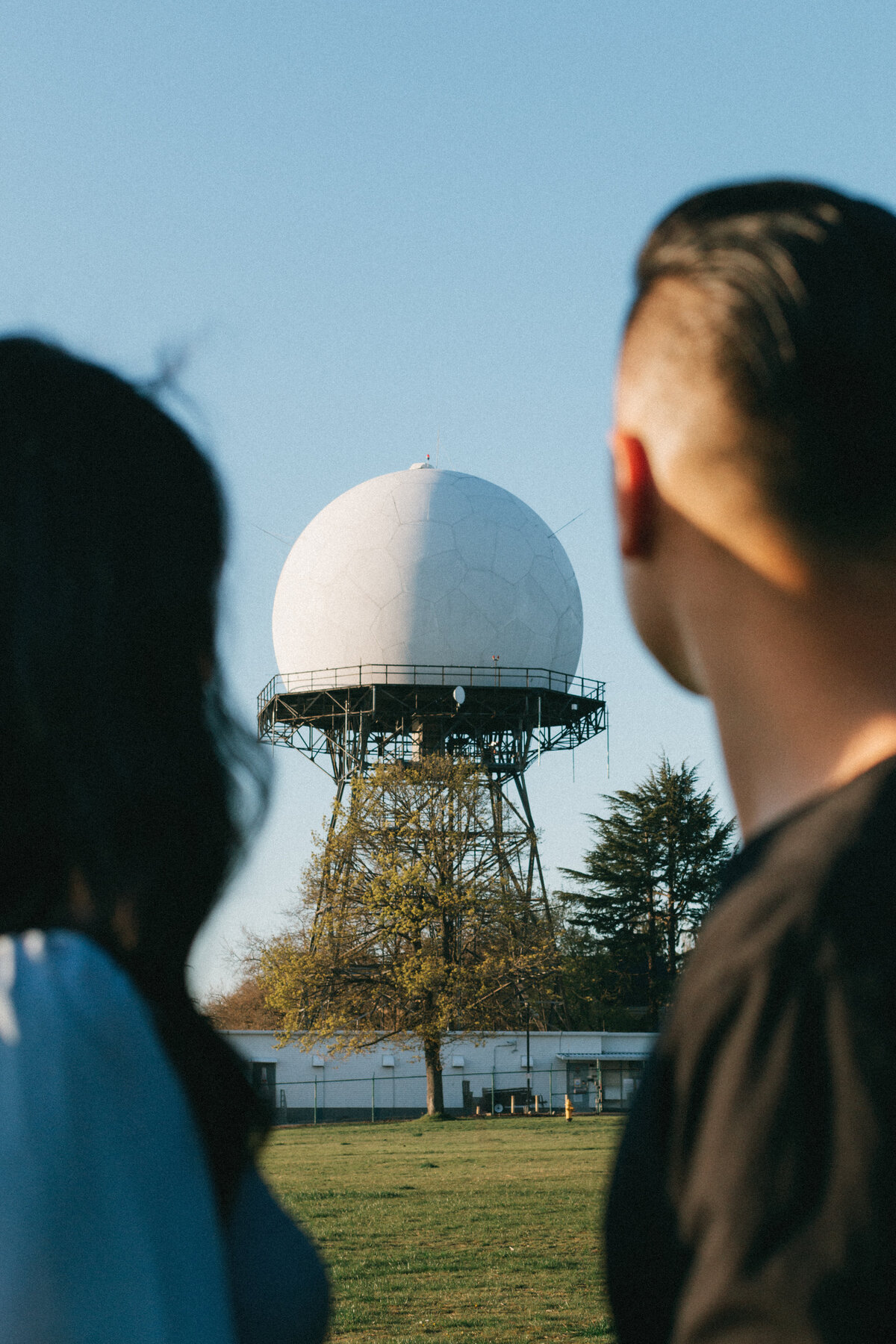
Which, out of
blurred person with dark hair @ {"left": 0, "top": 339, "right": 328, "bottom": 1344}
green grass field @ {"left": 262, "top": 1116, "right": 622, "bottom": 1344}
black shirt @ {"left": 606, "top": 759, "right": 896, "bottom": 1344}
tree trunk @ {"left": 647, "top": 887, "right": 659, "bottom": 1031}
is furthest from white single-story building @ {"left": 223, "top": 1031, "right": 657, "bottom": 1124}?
black shirt @ {"left": 606, "top": 759, "right": 896, "bottom": 1344}

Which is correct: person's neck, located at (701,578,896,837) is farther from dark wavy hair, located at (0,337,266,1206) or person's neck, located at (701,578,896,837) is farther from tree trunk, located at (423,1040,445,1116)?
tree trunk, located at (423,1040,445,1116)

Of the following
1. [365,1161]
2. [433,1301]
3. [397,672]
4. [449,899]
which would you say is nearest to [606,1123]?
→ [449,899]

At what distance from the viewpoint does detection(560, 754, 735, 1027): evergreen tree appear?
50.4 meters

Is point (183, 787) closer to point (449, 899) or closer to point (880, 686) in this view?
→ point (880, 686)

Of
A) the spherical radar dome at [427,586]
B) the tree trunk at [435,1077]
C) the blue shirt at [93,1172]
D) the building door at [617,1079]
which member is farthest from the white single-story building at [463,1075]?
the blue shirt at [93,1172]

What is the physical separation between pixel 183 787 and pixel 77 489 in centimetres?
32

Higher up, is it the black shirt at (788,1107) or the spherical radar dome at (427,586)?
the spherical radar dome at (427,586)

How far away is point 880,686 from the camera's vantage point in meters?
1.13

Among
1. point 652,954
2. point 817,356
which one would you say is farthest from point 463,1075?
point 817,356

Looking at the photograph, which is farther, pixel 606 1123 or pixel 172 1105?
pixel 606 1123

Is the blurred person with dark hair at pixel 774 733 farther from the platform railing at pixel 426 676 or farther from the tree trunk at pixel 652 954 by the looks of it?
the tree trunk at pixel 652 954

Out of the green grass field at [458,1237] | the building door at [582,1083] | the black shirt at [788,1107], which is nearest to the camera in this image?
→ the black shirt at [788,1107]

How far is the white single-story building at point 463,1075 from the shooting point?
35844mm

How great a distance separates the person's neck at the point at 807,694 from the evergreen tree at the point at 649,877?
1967 inches
